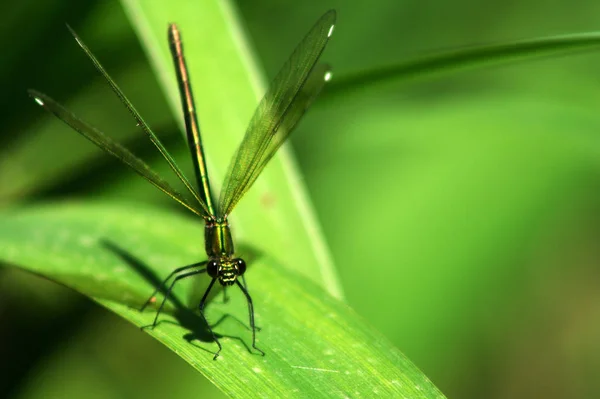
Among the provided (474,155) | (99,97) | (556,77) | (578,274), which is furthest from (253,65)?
(578,274)

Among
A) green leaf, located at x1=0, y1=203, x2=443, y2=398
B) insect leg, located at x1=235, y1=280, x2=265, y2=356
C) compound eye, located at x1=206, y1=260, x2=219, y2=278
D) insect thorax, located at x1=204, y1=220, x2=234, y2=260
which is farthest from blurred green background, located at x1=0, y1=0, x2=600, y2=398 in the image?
insect leg, located at x1=235, y1=280, x2=265, y2=356

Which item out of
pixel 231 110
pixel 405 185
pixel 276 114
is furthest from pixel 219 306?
pixel 405 185

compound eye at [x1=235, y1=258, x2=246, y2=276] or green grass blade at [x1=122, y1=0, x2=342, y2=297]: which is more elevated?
green grass blade at [x1=122, y1=0, x2=342, y2=297]

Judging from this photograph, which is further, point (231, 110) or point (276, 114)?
point (231, 110)

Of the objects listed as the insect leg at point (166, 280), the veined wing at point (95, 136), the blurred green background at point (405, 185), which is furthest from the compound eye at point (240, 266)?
the blurred green background at point (405, 185)

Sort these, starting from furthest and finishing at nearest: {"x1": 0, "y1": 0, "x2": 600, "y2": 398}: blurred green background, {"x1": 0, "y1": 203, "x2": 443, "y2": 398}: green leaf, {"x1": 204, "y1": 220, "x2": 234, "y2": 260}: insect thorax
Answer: {"x1": 0, "y1": 0, "x2": 600, "y2": 398}: blurred green background
{"x1": 204, "y1": 220, "x2": 234, "y2": 260}: insect thorax
{"x1": 0, "y1": 203, "x2": 443, "y2": 398}: green leaf

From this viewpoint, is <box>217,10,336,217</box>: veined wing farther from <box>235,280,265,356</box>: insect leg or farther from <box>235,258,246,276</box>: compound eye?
<box>235,280,265,356</box>: insect leg

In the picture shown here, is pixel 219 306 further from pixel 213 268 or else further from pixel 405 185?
pixel 405 185

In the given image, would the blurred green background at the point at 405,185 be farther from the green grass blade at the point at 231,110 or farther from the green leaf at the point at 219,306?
the green leaf at the point at 219,306
